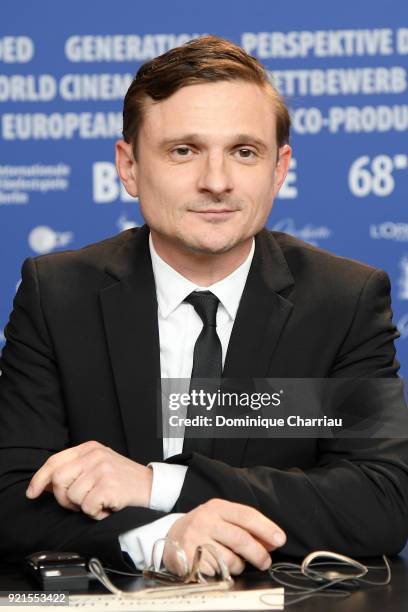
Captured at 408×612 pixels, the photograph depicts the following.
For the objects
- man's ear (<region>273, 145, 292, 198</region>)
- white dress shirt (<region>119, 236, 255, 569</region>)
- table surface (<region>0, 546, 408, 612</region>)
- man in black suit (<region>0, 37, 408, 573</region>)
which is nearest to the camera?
table surface (<region>0, 546, 408, 612</region>)

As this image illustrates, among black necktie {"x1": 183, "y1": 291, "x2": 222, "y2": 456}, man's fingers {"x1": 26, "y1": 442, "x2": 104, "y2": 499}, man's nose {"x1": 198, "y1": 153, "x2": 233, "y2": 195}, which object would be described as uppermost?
man's nose {"x1": 198, "y1": 153, "x2": 233, "y2": 195}

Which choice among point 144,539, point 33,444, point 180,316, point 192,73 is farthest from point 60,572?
point 192,73

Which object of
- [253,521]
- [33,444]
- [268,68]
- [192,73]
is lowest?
[253,521]

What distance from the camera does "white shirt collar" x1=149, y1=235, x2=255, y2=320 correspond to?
108 inches

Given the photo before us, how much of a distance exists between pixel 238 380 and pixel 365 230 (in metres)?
2.18

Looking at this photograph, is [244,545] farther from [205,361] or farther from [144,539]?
[205,361]

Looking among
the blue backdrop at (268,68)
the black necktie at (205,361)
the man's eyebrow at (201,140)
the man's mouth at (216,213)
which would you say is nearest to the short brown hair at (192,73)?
the man's eyebrow at (201,140)

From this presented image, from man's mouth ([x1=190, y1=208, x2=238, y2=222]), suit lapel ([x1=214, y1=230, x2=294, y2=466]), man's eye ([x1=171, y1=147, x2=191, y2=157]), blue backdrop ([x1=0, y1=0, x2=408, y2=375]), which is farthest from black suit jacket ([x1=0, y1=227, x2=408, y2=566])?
blue backdrop ([x1=0, y1=0, x2=408, y2=375])

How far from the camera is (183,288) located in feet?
9.04

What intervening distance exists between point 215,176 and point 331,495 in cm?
76

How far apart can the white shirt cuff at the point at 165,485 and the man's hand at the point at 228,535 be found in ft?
0.35

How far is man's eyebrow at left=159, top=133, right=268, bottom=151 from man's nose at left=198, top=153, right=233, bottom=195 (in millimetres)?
45

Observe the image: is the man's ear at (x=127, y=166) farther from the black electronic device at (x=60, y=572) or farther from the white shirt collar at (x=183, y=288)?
the black electronic device at (x=60, y=572)

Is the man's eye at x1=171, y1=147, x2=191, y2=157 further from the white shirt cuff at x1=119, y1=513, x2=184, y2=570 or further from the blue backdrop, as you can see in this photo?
the blue backdrop
